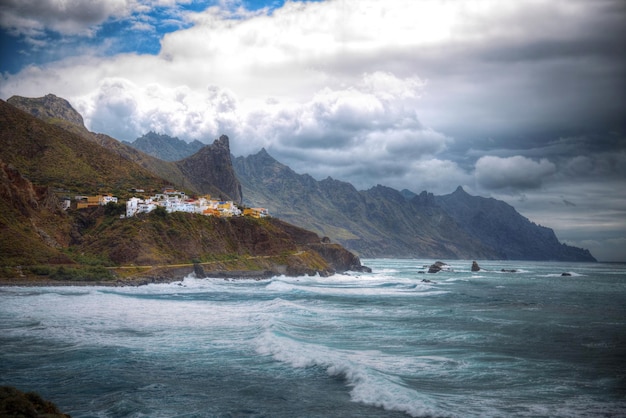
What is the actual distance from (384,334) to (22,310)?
32.9m

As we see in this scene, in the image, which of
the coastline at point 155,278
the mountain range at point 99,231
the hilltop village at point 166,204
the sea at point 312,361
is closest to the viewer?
the sea at point 312,361

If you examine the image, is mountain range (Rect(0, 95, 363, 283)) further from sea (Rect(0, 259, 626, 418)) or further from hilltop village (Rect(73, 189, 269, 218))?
sea (Rect(0, 259, 626, 418))

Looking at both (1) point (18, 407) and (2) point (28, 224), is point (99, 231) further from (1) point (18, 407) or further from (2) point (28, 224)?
(1) point (18, 407)

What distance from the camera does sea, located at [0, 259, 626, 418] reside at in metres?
19.6

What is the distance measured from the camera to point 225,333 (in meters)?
36.9

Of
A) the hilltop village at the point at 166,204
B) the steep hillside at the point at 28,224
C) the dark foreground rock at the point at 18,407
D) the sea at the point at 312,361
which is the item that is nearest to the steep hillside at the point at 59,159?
the hilltop village at the point at 166,204

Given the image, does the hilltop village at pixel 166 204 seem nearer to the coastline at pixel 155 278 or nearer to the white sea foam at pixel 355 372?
the coastline at pixel 155 278

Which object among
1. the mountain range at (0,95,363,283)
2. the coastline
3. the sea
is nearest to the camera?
the sea

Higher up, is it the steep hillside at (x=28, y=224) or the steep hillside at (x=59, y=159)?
the steep hillside at (x=59, y=159)

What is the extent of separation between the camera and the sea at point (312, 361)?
19562mm

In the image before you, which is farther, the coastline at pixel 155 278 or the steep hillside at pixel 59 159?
the steep hillside at pixel 59 159

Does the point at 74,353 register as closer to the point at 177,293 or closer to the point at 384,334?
the point at 384,334

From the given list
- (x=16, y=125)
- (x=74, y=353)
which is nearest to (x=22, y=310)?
(x=74, y=353)

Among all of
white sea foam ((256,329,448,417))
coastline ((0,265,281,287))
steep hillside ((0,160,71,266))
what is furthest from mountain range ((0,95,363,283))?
white sea foam ((256,329,448,417))
